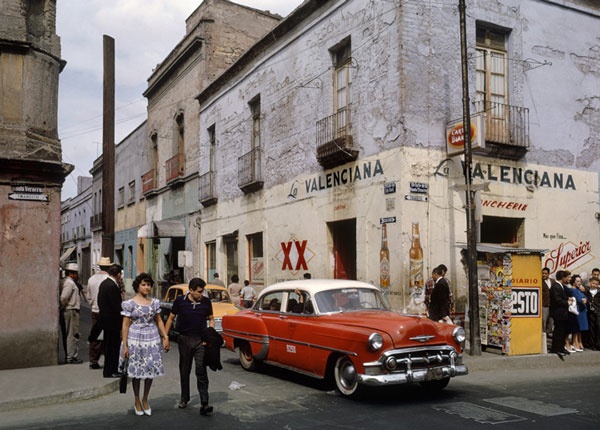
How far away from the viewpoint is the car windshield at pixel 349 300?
361 inches

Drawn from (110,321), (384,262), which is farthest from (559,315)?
(110,321)

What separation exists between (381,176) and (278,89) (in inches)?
253

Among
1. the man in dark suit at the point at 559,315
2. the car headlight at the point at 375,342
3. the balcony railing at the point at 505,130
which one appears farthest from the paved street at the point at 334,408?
the balcony railing at the point at 505,130

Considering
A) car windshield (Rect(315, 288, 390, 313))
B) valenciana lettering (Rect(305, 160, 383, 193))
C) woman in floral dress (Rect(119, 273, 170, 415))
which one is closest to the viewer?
woman in floral dress (Rect(119, 273, 170, 415))

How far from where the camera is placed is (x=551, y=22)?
15.8m

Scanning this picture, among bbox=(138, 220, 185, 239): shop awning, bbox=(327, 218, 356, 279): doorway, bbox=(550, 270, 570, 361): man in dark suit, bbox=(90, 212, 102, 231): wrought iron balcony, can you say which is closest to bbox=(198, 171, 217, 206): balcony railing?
bbox=(138, 220, 185, 239): shop awning

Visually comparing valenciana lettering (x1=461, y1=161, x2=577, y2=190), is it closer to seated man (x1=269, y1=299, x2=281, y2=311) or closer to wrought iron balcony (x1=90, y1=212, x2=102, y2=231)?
seated man (x1=269, y1=299, x2=281, y2=311)

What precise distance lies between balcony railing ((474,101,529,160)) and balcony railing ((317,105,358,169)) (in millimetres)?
2966

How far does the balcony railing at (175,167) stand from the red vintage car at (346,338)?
17.5 metres

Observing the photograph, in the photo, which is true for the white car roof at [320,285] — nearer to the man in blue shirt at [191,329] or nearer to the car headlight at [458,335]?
the car headlight at [458,335]

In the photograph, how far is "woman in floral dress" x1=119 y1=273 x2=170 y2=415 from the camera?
23.3ft

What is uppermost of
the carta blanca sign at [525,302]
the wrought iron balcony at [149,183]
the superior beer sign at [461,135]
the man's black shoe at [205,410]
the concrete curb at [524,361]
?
the wrought iron balcony at [149,183]

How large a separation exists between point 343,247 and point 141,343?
384 inches

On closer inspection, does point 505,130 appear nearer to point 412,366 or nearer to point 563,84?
point 563,84
